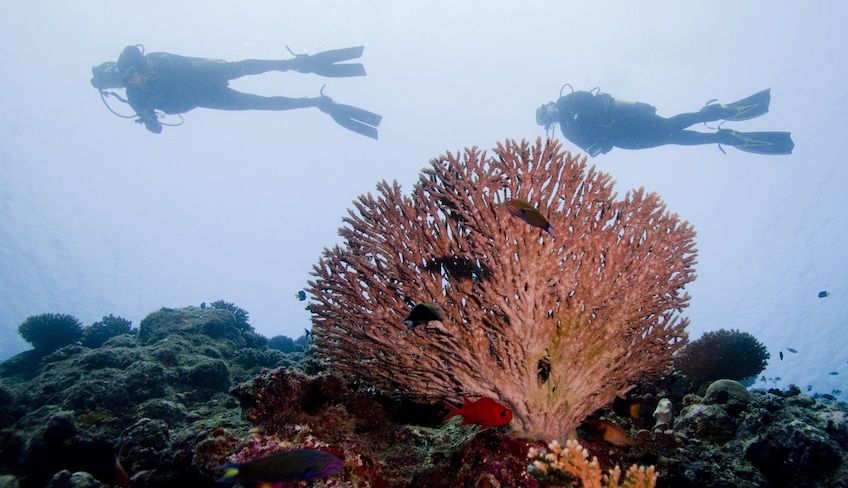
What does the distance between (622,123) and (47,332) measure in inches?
861

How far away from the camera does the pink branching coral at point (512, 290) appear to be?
3729 millimetres

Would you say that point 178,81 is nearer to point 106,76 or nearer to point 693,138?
point 106,76

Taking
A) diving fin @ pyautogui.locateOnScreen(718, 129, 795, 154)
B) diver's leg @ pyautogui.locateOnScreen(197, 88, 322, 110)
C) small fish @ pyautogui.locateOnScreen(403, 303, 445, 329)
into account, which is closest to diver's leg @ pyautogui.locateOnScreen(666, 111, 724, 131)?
diving fin @ pyautogui.locateOnScreen(718, 129, 795, 154)

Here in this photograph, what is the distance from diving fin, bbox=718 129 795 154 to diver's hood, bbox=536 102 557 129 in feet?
21.8

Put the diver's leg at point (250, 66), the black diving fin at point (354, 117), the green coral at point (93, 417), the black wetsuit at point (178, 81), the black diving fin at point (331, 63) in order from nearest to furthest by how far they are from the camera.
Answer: the green coral at point (93, 417)
the black wetsuit at point (178, 81)
the diver's leg at point (250, 66)
the black diving fin at point (331, 63)
the black diving fin at point (354, 117)

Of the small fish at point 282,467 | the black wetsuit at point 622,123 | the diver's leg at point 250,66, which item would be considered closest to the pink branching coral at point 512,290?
the small fish at point 282,467

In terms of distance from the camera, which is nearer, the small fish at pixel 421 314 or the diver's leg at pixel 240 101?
the small fish at pixel 421 314

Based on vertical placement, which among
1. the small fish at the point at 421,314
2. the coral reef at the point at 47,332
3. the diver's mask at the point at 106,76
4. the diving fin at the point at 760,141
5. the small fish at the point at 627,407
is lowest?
the small fish at the point at 627,407

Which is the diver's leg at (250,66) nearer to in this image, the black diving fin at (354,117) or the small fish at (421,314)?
the black diving fin at (354,117)

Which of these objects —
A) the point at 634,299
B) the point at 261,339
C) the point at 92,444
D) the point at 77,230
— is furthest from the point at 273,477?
the point at 77,230

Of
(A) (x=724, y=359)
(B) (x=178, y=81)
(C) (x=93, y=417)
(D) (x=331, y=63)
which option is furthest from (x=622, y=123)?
(C) (x=93, y=417)

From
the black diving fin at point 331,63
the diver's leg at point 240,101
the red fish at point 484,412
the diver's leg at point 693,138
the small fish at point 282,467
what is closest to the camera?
the small fish at point 282,467

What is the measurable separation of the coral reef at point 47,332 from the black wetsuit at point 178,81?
788cm

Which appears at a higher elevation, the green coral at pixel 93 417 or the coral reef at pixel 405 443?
the green coral at pixel 93 417
